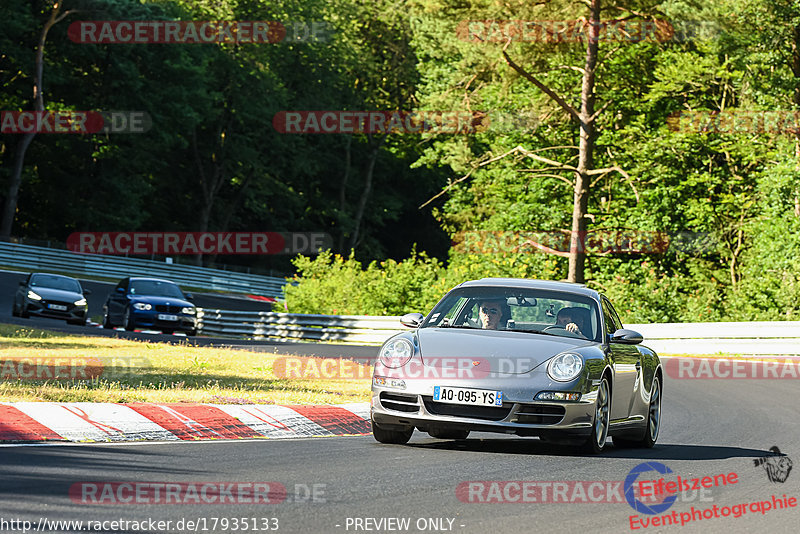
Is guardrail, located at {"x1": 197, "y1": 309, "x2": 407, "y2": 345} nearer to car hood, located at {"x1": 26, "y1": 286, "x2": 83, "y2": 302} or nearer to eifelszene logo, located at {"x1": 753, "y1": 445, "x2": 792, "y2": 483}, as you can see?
car hood, located at {"x1": 26, "y1": 286, "x2": 83, "y2": 302}

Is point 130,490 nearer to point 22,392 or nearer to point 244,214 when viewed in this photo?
point 22,392

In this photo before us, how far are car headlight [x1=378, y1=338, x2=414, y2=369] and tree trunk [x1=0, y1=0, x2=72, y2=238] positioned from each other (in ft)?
177

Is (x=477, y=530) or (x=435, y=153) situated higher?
(x=435, y=153)

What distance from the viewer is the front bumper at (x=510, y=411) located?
9.77 m

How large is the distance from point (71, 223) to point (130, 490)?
6482 centimetres

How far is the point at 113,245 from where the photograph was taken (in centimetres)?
6812

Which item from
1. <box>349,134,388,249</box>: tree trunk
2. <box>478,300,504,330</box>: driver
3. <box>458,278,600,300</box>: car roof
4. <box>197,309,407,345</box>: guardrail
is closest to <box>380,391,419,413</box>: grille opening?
<box>478,300,504,330</box>: driver

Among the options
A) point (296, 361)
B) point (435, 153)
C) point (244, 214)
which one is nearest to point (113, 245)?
point (244, 214)

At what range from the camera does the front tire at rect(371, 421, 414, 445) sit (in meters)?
10.5

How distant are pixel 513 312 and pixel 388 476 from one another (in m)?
3.57

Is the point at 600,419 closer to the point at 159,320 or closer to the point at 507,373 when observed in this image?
the point at 507,373

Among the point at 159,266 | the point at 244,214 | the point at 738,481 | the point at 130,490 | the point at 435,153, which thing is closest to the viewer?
the point at 130,490

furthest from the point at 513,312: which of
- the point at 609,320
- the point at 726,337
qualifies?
the point at 726,337

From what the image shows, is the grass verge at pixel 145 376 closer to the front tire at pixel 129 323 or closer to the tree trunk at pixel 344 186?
the front tire at pixel 129 323
